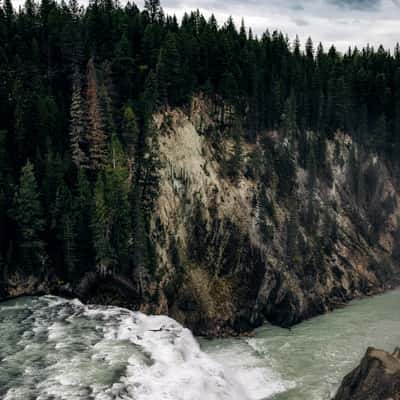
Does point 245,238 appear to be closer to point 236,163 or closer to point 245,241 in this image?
point 245,241

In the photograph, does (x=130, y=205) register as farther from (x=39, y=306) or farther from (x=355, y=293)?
(x=355, y=293)

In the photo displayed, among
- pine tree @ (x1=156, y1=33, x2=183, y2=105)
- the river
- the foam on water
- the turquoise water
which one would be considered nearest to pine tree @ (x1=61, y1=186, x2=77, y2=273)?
the river

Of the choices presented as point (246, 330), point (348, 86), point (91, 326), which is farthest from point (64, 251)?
point (348, 86)

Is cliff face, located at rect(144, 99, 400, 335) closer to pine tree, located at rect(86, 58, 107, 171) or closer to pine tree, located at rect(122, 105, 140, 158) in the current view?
pine tree, located at rect(122, 105, 140, 158)

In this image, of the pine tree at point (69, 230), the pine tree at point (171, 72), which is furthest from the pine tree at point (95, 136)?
the pine tree at point (171, 72)

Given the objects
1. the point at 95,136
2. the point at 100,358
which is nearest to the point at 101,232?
the point at 95,136

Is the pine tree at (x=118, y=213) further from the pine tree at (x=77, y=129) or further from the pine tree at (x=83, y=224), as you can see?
the pine tree at (x=77, y=129)
